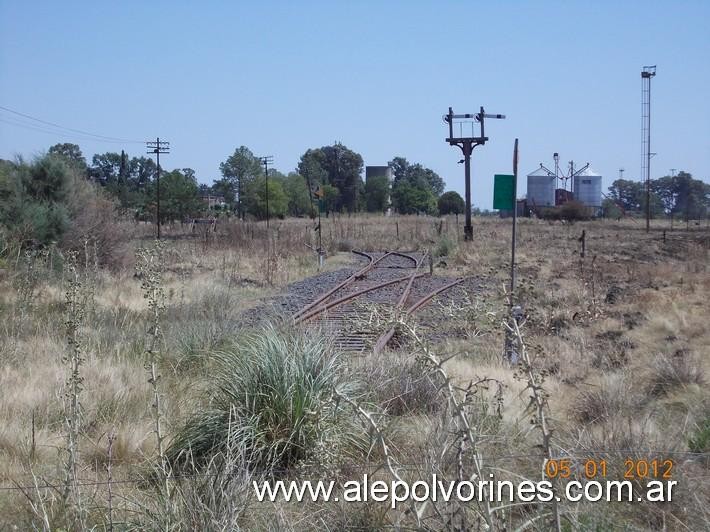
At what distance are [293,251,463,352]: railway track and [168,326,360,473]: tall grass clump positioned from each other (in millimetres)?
1755

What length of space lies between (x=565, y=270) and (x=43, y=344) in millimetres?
19421

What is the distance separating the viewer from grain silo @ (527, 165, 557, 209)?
335ft

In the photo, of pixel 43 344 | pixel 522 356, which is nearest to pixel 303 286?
pixel 43 344

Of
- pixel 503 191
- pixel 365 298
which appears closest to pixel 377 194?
pixel 365 298

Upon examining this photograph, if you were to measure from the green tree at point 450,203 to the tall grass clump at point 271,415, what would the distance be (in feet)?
350

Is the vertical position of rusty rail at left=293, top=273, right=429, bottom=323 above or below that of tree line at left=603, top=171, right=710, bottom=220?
below

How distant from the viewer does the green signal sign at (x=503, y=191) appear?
12.0 meters

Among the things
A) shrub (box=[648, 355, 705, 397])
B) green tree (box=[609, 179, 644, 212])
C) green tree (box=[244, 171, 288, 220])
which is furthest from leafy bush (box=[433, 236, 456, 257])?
green tree (box=[609, 179, 644, 212])

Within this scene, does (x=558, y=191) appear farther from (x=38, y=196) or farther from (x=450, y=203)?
(x=38, y=196)

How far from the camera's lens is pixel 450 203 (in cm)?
11294

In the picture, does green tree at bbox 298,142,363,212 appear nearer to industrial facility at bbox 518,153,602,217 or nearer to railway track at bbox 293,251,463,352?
industrial facility at bbox 518,153,602,217

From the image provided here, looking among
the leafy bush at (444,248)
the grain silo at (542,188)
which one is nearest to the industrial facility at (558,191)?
the grain silo at (542,188)

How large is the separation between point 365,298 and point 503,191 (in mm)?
6165

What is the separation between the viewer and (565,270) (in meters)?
25.8
